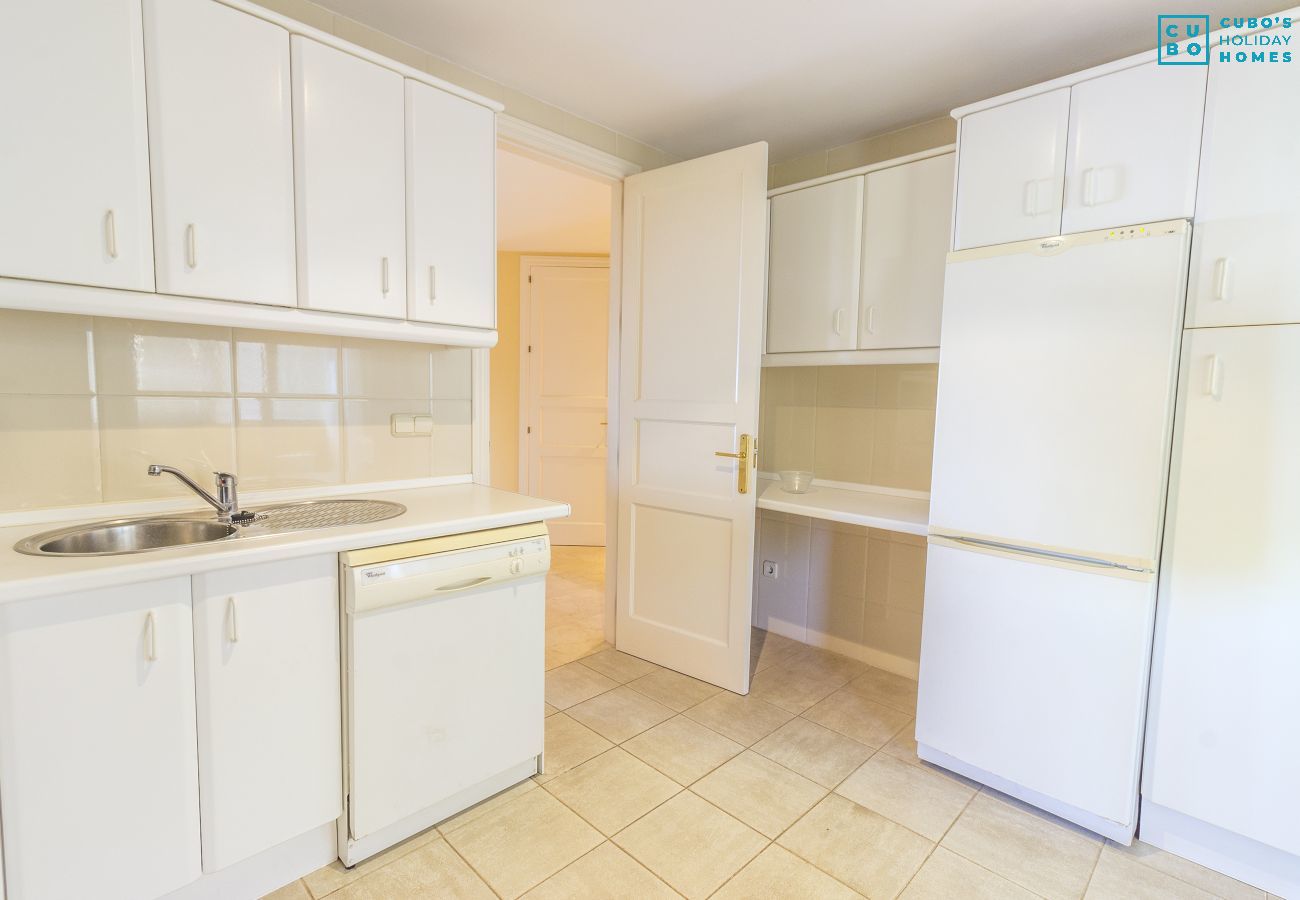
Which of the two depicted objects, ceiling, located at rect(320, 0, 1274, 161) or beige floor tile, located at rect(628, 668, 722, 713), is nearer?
ceiling, located at rect(320, 0, 1274, 161)

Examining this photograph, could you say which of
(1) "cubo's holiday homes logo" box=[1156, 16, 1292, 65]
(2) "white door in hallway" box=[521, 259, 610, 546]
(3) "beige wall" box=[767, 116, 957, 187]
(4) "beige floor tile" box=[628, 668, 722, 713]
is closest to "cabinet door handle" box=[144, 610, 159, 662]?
(4) "beige floor tile" box=[628, 668, 722, 713]

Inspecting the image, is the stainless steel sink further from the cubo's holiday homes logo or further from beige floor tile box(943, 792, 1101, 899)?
the cubo's holiday homes logo

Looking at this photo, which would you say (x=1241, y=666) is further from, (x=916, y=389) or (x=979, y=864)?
(x=916, y=389)

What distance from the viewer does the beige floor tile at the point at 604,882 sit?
60.7 inches

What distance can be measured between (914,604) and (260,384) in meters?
2.71

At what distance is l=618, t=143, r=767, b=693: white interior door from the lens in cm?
249

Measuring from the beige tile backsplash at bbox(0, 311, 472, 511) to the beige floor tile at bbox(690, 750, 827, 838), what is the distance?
4.81 feet

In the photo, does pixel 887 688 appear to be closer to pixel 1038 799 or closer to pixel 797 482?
pixel 1038 799

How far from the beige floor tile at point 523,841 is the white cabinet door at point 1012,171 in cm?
214

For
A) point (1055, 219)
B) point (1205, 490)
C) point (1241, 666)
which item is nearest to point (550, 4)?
point (1055, 219)

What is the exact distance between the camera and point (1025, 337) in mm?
1813

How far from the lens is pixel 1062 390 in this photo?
1.76 m

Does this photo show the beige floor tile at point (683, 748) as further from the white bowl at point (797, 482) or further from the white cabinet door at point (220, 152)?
the white cabinet door at point (220, 152)

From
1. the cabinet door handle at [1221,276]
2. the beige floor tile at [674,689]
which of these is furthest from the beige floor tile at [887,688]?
the cabinet door handle at [1221,276]
